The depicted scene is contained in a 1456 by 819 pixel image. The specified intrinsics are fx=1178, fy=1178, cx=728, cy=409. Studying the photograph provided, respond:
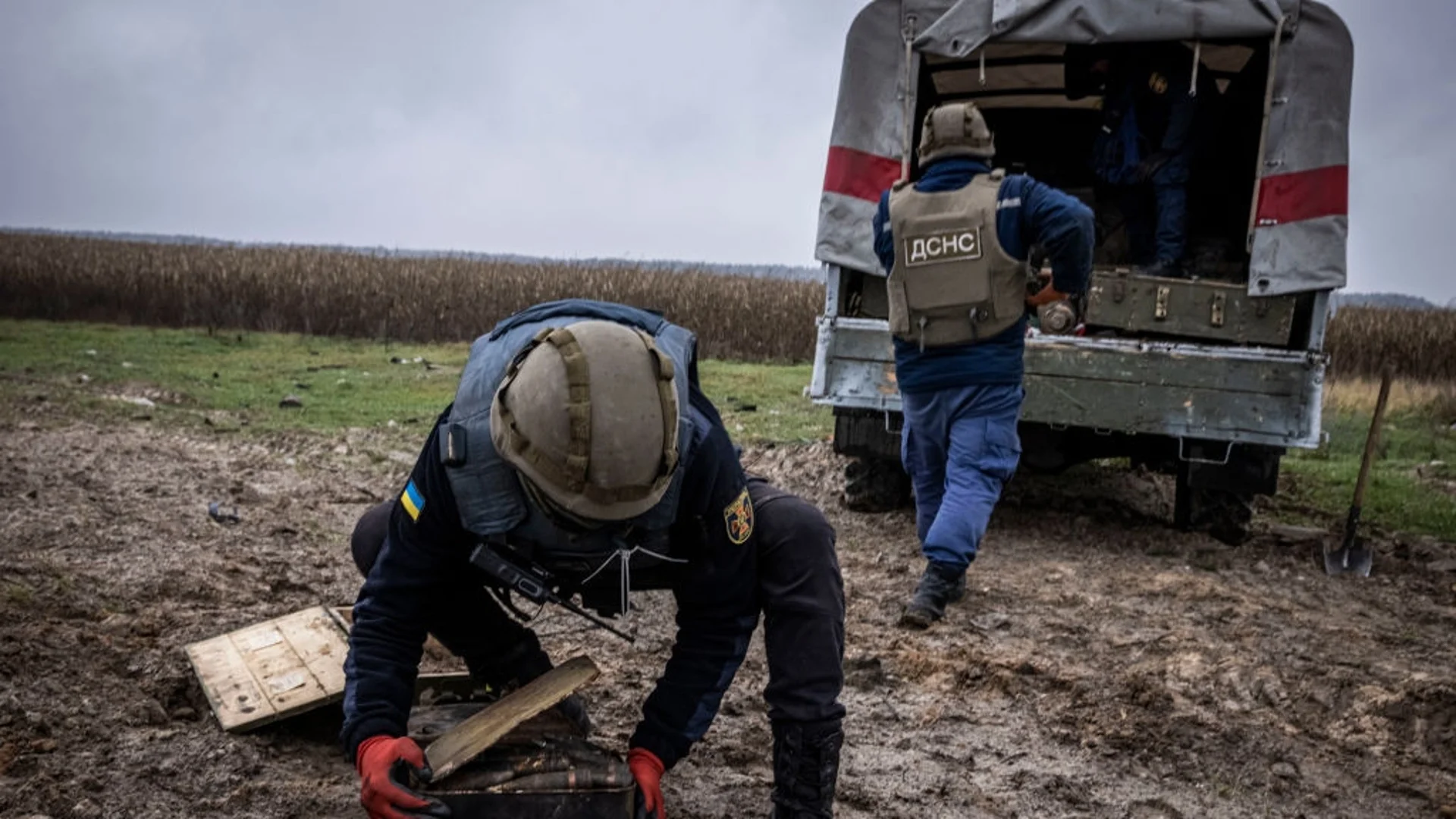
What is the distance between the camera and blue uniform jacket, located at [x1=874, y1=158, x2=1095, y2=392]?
4227 millimetres

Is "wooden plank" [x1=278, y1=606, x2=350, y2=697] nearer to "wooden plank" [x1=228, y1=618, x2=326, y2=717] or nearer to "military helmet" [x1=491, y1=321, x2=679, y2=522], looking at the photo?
"wooden plank" [x1=228, y1=618, x2=326, y2=717]

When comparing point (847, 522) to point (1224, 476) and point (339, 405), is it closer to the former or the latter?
point (1224, 476)

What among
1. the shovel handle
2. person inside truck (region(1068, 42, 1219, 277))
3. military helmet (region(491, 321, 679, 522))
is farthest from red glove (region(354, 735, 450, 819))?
person inside truck (region(1068, 42, 1219, 277))

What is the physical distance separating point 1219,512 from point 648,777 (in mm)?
4442

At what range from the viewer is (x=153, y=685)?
10.8 feet

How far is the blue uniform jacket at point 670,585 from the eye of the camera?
2389 millimetres

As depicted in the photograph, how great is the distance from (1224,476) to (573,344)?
4475 millimetres

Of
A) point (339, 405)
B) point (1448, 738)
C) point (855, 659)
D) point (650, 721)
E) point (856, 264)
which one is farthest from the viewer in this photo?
point (339, 405)

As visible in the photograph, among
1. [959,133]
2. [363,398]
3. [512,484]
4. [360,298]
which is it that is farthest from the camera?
[360,298]

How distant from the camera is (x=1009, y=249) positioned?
443 centimetres

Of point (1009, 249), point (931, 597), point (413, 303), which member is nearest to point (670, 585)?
point (931, 597)

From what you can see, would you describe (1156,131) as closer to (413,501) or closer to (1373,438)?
(1373,438)

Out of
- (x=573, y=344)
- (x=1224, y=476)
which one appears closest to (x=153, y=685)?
(x=573, y=344)

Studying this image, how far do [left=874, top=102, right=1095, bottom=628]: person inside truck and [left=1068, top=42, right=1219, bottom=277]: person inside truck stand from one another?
242 cm
